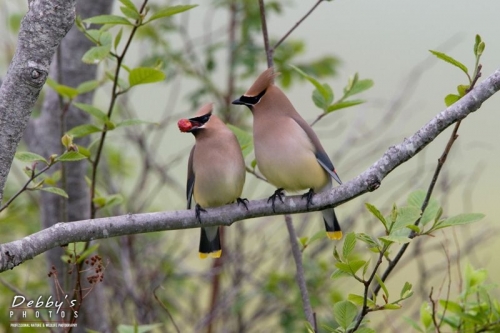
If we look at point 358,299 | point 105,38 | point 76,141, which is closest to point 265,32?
point 105,38

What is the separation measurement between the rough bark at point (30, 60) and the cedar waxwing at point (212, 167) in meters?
1.08

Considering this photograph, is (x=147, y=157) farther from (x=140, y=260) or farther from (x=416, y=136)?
(x=416, y=136)

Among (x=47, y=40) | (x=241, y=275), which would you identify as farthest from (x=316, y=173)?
(x=241, y=275)

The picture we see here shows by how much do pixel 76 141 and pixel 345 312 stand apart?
186 cm

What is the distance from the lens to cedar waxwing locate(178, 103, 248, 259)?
295 cm

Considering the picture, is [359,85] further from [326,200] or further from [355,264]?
[355,264]

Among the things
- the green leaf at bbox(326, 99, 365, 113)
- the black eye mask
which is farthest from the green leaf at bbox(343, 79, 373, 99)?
the black eye mask

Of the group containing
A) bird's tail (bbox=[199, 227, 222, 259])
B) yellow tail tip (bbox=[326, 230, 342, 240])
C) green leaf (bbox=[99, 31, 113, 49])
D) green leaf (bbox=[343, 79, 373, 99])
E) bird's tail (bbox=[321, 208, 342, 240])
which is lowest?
yellow tail tip (bbox=[326, 230, 342, 240])

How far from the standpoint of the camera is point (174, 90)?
5.04 m

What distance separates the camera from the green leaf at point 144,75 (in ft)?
8.78

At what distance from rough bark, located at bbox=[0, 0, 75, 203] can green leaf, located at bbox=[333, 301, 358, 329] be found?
100 cm

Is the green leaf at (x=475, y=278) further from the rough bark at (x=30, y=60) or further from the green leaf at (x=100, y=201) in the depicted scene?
the rough bark at (x=30, y=60)

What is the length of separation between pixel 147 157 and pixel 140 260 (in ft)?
2.18

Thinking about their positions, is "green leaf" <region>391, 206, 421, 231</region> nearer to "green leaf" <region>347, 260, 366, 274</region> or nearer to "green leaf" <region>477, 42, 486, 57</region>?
"green leaf" <region>347, 260, 366, 274</region>
